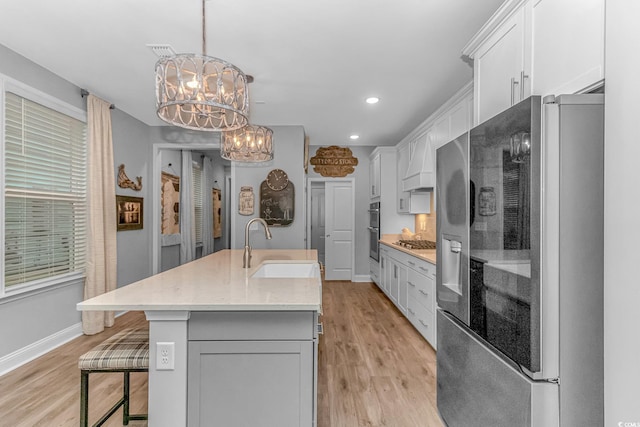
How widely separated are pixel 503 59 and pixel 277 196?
344cm

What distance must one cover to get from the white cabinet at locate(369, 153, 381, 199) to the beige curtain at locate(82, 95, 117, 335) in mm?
3845

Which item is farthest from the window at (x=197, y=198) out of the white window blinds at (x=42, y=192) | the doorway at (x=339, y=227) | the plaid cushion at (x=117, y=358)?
the plaid cushion at (x=117, y=358)

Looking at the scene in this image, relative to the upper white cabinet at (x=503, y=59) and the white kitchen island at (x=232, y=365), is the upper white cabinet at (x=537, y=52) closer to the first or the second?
the upper white cabinet at (x=503, y=59)

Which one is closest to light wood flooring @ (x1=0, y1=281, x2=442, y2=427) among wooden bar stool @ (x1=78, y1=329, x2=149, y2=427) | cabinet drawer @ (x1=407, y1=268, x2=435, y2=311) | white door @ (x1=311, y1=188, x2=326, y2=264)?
cabinet drawer @ (x1=407, y1=268, x2=435, y2=311)

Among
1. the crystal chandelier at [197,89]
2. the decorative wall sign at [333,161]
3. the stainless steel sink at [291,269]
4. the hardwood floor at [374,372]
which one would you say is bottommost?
the hardwood floor at [374,372]

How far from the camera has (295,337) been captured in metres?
1.50

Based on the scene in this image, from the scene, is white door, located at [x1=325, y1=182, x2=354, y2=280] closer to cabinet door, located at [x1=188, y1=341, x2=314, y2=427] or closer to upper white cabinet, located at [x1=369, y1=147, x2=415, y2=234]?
upper white cabinet, located at [x1=369, y1=147, x2=415, y2=234]

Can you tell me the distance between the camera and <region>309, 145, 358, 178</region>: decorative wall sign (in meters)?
6.30

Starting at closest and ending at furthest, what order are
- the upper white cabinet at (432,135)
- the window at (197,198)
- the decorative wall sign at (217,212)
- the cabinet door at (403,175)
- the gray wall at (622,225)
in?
the gray wall at (622,225) < the upper white cabinet at (432,135) < the cabinet door at (403,175) < the window at (197,198) < the decorative wall sign at (217,212)

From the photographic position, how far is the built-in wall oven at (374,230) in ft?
18.3

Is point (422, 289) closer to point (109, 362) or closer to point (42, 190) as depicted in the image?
point (109, 362)

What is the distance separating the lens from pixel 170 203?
5473 mm

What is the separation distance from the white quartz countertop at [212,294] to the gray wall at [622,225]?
1003 millimetres

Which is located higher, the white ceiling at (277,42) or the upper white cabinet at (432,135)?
the white ceiling at (277,42)
